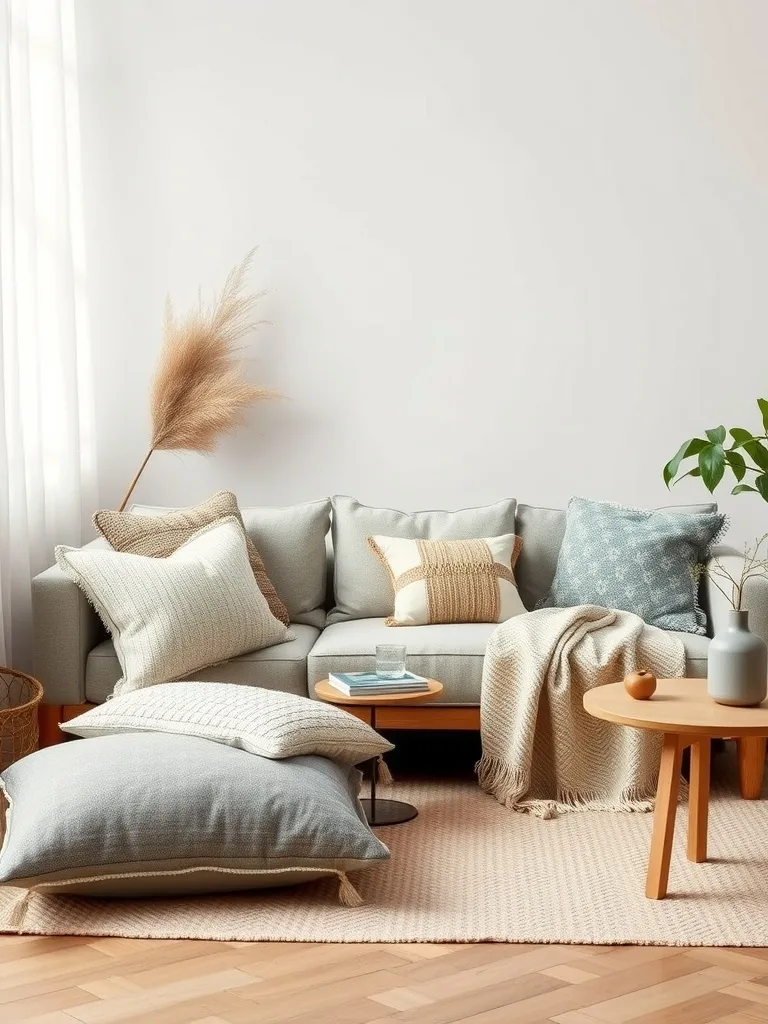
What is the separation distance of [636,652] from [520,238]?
72.0 inches

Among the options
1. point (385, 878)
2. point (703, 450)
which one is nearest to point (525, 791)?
point (385, 878)

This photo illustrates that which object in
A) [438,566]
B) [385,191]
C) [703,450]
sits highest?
[385,191]

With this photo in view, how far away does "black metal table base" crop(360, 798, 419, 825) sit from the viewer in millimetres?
3500

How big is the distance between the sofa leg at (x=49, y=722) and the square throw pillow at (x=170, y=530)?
0.56 m

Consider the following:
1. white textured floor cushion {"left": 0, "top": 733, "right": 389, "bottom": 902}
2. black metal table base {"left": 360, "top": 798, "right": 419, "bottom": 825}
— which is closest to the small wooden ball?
white textured floor cushion {"left": 0, "top": 733, "right": 389, "bottom": 902}

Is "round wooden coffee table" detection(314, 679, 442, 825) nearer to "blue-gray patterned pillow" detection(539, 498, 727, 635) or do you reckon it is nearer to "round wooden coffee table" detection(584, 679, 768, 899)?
"round wooden coffee table" detection(584, 679, 768, 899)

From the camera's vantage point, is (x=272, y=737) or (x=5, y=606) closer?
(x=272, y=737)

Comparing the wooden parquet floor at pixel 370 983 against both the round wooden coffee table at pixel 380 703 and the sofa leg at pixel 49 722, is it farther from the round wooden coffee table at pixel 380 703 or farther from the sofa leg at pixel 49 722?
the sofa leg at pixel 49 722

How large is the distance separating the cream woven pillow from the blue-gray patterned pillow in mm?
220

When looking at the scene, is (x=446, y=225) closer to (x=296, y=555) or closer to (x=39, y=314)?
(x=296, y=555)

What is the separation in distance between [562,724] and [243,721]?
3.64 ft

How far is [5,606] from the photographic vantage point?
14.1 ft

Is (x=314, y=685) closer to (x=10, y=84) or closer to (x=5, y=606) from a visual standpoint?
(x=5, y=606)

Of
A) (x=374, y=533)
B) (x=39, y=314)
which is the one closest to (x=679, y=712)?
(x=374, y=533)
